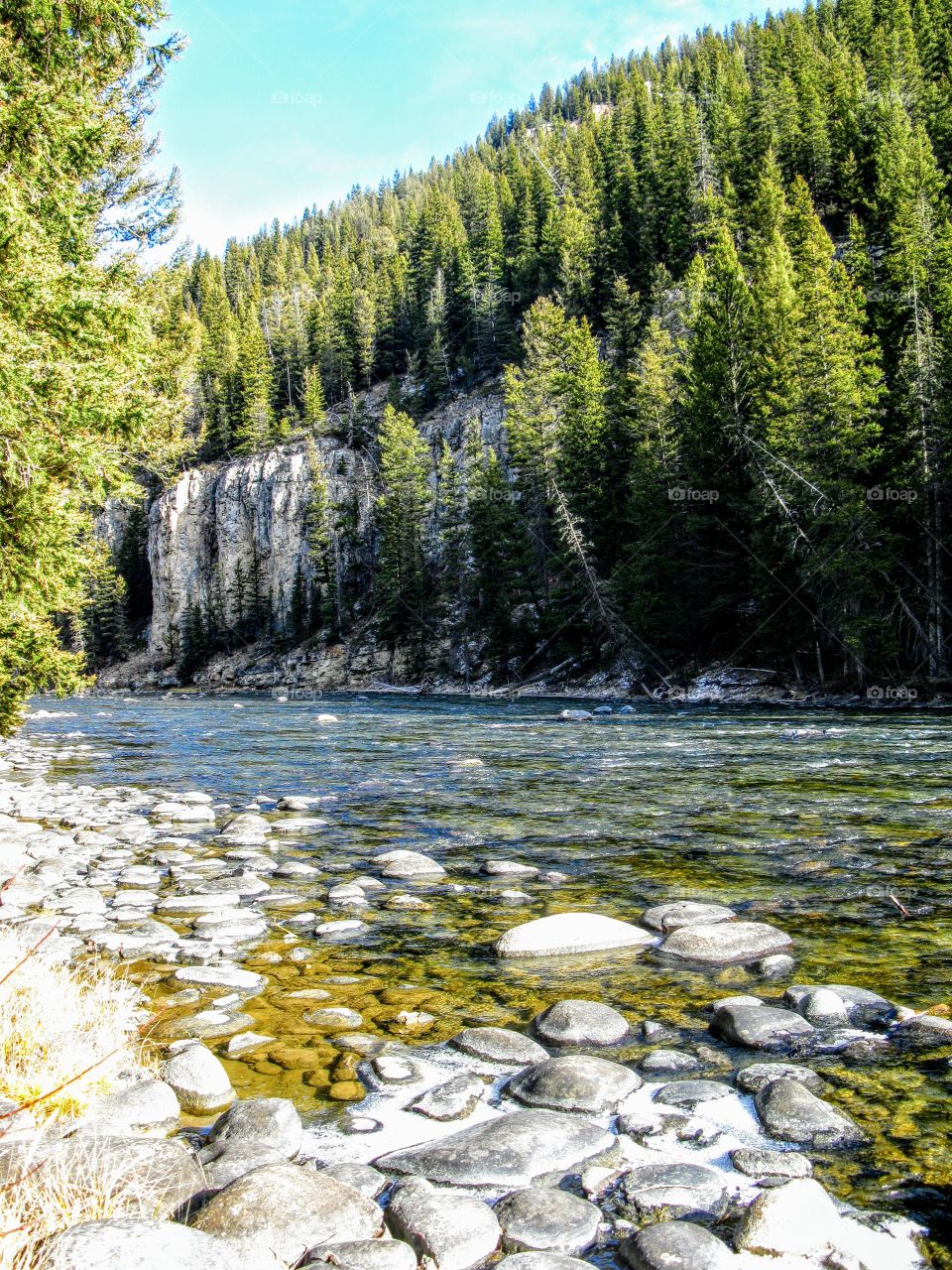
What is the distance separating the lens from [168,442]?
61.8 ft

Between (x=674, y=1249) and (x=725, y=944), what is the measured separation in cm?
314

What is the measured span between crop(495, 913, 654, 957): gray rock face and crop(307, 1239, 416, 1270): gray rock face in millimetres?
3076

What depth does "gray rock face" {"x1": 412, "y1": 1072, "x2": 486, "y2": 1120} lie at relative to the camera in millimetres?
3555

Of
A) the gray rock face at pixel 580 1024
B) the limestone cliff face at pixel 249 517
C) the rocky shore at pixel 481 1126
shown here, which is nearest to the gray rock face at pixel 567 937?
the rocky shore at pixel 481 1126

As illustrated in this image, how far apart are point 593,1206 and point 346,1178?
0.91 meters

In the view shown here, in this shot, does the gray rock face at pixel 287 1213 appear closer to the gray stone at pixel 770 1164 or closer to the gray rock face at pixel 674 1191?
the gray rock face at pixel 674 1191

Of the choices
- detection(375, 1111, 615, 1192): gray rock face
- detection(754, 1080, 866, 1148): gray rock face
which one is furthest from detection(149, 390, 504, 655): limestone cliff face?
detection(375, 1111, 615, 1192): gray rock face

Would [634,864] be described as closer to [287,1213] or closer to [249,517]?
[287,1213]

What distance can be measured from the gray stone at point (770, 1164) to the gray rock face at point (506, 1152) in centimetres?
50

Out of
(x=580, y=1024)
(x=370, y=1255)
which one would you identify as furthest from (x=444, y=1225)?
(x=580, y=1024)

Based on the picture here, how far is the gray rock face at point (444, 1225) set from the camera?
2.54 meters

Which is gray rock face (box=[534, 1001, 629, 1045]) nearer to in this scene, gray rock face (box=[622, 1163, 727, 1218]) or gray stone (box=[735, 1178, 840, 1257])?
gray rock face (box=[622, 1163, 727, 1218])

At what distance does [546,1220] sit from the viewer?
2.75 metres

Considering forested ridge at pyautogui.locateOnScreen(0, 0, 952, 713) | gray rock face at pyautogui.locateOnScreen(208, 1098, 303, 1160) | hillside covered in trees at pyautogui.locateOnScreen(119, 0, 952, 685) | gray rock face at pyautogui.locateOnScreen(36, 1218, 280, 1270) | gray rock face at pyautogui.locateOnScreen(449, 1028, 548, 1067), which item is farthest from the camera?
hillside covered in trees at pyautogui.locateOnScreen(119, 0, 952, 685)
